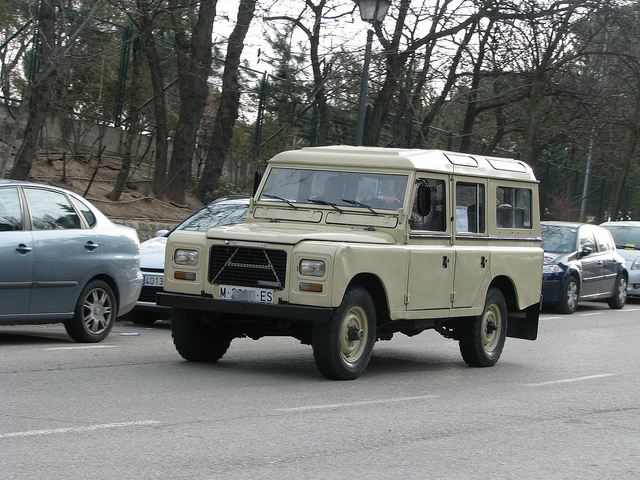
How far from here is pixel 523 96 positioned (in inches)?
1110

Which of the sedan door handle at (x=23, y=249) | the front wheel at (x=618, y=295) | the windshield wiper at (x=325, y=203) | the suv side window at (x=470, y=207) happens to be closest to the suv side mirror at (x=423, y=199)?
the windshield wiper at (x=325, y=203)

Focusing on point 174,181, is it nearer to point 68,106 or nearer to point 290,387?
point 68,106

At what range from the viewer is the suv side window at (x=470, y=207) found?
10.0 metres

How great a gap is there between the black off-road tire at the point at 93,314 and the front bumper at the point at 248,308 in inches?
77.7

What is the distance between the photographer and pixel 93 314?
1054 cm

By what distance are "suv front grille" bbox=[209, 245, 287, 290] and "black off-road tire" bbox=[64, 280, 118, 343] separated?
247 centimetres

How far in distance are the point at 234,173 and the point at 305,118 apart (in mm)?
2467

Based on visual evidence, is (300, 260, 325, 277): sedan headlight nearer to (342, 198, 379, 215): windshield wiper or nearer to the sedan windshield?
(342, 198, 379, 215): windshield wiper

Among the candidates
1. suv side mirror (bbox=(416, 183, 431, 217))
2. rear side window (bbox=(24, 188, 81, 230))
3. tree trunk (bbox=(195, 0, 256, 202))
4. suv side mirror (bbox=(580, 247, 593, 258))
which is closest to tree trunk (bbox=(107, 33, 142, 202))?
tree trunk (bbox=(195, 0, 256, 202))

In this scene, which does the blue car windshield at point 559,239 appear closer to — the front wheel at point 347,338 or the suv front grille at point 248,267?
the front wheel at point 347,338

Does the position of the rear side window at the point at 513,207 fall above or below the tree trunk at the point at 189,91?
below

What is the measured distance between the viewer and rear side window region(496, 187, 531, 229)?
10797mm

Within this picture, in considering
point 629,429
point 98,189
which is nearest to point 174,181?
point 98,189

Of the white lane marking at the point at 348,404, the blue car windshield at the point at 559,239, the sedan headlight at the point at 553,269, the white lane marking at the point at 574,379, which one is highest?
the blue car windshield at the point at 559,239
